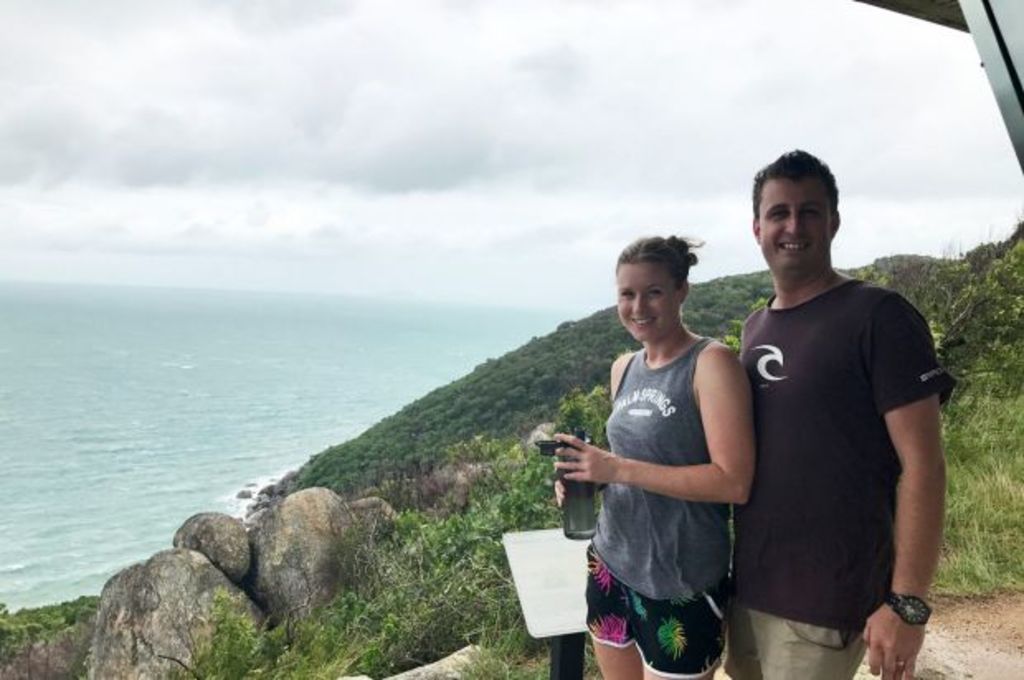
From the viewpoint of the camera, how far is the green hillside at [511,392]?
2628 centimetres

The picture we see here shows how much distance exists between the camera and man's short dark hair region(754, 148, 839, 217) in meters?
1.60

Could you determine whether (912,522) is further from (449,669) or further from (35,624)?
(35,624)

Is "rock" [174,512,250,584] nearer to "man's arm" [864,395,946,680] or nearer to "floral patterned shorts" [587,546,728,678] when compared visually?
"floral patterned shorts" [587,546,728,678]

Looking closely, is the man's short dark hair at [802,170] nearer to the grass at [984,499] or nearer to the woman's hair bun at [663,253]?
the woman's hair bun at [663,253]

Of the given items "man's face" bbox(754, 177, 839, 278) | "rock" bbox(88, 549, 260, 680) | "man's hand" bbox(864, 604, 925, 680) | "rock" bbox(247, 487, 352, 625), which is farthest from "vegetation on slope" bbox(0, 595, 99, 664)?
"man's face" bbox(754, 177, 839, 278)

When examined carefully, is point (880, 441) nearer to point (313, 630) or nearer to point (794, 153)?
point (794, 153)

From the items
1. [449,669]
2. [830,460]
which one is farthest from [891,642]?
[449,669]

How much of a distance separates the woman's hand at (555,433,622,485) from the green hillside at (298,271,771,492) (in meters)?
20.9

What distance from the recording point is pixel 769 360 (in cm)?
160

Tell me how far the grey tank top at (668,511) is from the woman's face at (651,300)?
9 cm

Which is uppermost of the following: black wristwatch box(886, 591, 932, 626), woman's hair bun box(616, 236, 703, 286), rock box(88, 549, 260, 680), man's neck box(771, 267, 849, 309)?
woman's hair bun box(616, 236, 703, 286)

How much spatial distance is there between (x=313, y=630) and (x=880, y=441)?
423 centimetres

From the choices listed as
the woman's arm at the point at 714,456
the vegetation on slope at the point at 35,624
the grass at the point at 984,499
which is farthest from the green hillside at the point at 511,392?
the woman's arm at the point at 714,456

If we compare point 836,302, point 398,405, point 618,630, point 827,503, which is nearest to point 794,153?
point 836,302
